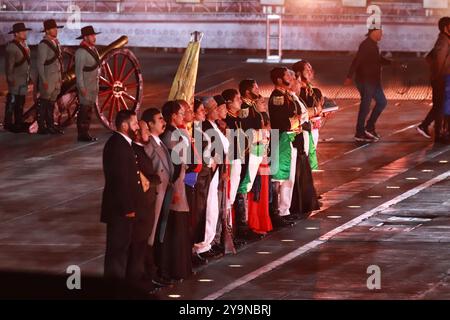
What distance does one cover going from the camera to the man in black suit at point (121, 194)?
13.1m

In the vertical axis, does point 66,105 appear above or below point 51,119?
above

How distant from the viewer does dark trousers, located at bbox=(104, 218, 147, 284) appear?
521 inches

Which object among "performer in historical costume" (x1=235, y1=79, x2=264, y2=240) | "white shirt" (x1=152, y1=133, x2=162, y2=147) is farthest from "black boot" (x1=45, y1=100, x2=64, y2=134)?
"white shirt" (x1=152, y1=133, x2=162, y2=147)

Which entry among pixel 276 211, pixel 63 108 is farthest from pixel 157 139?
pixel 63 108

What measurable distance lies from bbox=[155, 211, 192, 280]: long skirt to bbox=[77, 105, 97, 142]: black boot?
949 cm

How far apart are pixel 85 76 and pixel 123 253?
10.5 meters


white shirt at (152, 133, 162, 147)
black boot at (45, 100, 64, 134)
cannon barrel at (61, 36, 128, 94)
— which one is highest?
white shirt at (152, 133, 162, 147)

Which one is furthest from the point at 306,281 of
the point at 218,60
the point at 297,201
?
the point at 218,60

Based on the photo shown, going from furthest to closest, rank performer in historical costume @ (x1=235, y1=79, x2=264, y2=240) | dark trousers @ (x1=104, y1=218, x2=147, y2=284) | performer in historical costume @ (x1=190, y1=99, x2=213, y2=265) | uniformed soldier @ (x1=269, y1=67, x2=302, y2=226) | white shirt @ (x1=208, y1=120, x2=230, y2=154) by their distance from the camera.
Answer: uniformed soldier @ (x1=269, y1=67, x2=302, y2=226), performer in historical costume @ (x1=235, y1=79, x2=264, y2=240), white shirt @ (x1=208, y1=120, x2=230, y2=154), performer in historical costume @ (x1=190, y1=99, x2=213, y2=265), dark trousers @ (x1=104, y1=218, x2=147, y2=284)

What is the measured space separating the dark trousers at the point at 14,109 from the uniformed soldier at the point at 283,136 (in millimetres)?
8356

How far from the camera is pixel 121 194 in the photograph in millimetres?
13117

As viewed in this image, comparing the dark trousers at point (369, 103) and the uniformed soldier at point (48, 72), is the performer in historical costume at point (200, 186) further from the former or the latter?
the uniformed soldier at point (48, 72)

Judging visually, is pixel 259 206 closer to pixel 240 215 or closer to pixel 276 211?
pixel 240 215

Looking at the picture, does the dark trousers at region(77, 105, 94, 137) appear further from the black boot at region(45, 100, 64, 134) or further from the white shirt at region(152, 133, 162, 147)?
the white shirt at region(152, 133, 162, 147)
